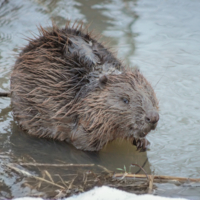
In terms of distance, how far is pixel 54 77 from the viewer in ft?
10.3

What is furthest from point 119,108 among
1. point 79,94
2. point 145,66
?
point 145,66

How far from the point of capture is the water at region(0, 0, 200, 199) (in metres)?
2.98

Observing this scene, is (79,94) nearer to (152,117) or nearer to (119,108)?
(119,108)

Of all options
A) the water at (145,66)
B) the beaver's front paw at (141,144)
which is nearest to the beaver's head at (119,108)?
the beaver's front paw at (141,144)

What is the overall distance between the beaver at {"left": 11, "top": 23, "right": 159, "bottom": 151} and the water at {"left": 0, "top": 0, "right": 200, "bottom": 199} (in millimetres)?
164

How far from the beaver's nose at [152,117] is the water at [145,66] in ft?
1.41

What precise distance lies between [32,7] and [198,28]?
2.52 m

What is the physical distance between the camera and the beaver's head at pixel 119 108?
109 inches

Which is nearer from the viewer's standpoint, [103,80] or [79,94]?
[103,80]

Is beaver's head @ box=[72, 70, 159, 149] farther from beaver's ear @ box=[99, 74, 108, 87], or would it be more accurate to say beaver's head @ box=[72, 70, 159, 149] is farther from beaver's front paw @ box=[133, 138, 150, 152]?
beaver's front paw @ box=[133, 138, 150, 152]

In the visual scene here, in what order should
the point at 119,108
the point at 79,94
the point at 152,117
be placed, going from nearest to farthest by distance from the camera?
1. the point at 152,117
2. the point at 119,108
3. the point at 79,94

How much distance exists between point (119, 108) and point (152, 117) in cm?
28

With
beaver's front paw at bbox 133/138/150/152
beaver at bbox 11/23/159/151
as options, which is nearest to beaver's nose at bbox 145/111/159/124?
beaver at bbox 11/23/159/151

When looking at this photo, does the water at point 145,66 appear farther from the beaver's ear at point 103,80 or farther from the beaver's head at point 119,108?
the beaver's ear at point 103,80
